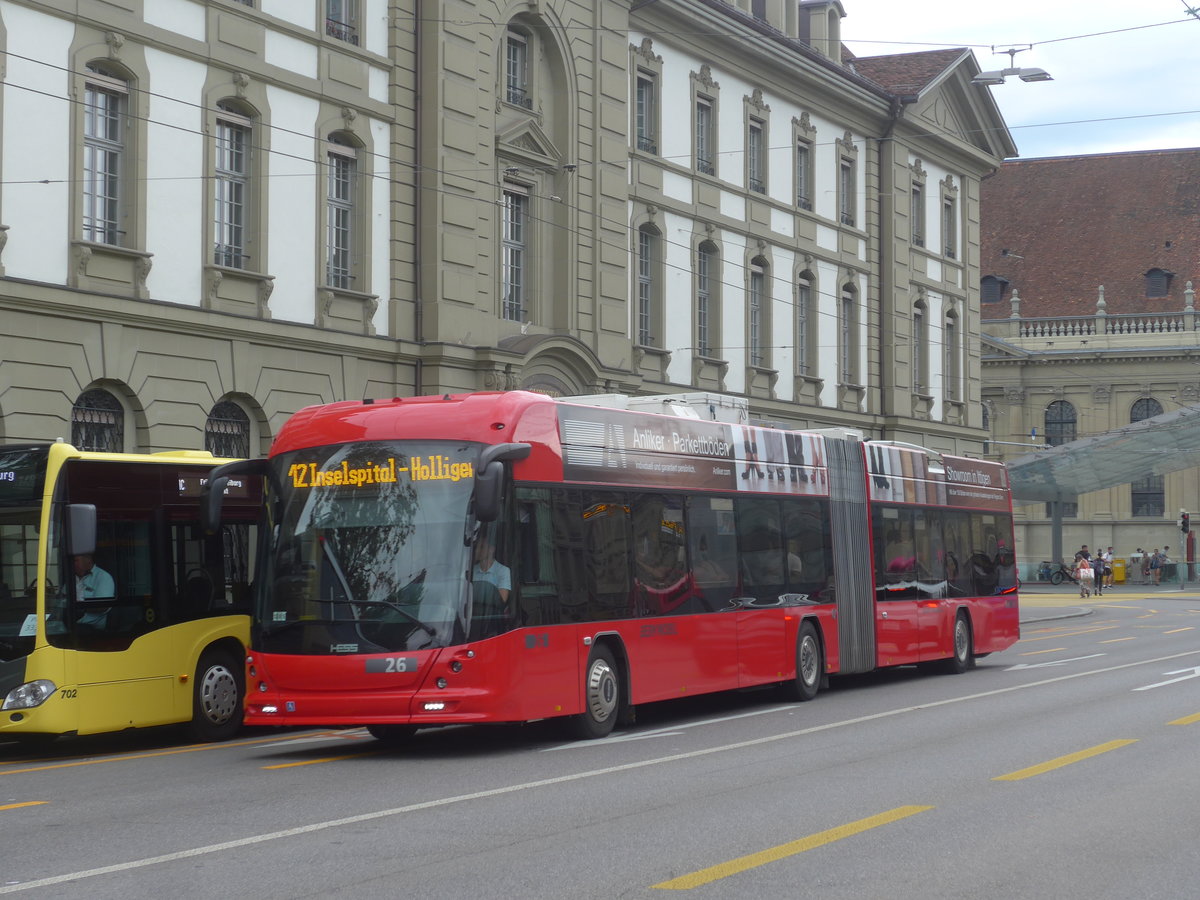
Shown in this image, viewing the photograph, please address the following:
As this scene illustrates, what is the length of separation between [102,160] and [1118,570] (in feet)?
200

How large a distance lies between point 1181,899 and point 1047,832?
185cm

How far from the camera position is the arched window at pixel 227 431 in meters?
A: 24.7

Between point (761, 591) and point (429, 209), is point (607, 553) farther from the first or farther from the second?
point (429, 209)

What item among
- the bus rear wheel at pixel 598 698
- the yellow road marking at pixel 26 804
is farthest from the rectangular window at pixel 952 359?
the yellow road marking at pixel 26 804

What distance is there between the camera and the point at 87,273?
73.3 ft

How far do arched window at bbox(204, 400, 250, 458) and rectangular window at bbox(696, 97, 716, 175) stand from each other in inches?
582

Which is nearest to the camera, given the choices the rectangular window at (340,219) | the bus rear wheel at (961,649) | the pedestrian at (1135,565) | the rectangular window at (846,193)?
the bus rear wheel at (961,649)

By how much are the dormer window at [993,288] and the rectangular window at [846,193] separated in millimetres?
42662

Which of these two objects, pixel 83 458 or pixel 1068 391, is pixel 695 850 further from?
pixel 1068 391

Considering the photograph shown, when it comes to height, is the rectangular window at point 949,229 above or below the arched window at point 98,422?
above

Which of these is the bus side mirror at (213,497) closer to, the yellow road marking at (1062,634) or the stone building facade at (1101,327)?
the yellow road marking at (1062,634)

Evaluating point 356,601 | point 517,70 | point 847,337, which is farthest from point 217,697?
point 847,337

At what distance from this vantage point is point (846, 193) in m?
43.9

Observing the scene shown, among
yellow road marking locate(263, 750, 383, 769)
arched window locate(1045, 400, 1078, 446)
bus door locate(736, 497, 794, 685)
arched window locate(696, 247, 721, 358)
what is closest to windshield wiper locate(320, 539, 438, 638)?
yellow road marking locate(263, 750, 383, 769)
